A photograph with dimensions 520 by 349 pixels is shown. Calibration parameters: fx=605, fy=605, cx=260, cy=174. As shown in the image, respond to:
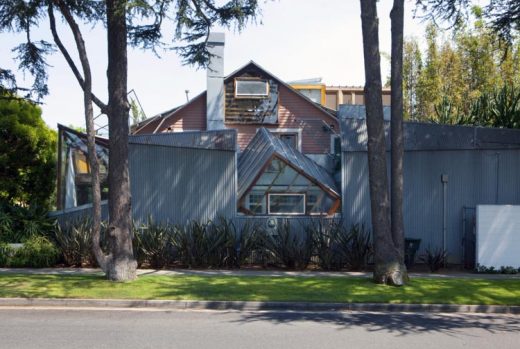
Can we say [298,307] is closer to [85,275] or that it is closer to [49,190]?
[85,275]

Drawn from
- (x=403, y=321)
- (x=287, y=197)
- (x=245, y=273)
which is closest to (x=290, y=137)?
(x=287, y=197)

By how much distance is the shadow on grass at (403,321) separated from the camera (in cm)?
981

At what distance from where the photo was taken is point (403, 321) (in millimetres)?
10461

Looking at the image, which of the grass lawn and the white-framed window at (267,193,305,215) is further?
the white-framed window at (267,193,305,215)

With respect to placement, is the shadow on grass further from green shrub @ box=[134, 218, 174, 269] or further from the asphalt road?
green shrub @ box=[134, 218, 174, 269]

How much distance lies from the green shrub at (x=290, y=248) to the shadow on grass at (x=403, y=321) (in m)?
5.35

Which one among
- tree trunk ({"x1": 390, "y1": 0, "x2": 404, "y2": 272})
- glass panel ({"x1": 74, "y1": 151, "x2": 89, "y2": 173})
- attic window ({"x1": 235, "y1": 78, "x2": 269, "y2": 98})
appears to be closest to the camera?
tree trunk ({"x1": 390, "y1": 0, "x2": 404, "y2": 272})

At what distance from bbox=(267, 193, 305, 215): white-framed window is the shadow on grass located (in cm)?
732

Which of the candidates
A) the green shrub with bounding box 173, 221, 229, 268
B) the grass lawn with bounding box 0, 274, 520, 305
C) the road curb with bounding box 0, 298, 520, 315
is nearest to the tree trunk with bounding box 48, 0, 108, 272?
the grass lawn with bounding box 0, 274, 520, 305

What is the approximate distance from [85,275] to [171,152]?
513 centimetres

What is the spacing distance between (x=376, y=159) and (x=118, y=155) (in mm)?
5799

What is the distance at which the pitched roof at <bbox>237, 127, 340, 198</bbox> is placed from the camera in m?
18.3

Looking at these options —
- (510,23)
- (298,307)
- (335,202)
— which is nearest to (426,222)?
(335,202)

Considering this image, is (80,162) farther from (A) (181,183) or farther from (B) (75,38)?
(B) (75,38)
